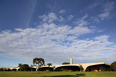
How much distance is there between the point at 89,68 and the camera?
93.9 meters

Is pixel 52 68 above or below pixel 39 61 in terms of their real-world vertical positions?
below

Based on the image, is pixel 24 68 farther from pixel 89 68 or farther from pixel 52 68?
pixel 89 68

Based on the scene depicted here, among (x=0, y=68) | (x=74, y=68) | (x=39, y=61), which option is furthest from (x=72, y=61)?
(x=39, y=61)

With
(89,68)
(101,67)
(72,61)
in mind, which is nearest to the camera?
(101,67)

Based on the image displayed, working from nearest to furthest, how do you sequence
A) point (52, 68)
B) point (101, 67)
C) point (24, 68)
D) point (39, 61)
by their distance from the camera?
point (39, 61) → point (101, 67) → point (24, 68) → point (52, 68)

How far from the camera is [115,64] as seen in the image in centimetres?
6812

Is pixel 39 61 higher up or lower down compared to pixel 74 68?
higher up

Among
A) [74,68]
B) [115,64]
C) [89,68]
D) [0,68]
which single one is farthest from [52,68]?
[115,64]

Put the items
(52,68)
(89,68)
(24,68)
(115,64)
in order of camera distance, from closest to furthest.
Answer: (115,64), (89,68), (24,68), (52,68)

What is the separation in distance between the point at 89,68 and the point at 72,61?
Answer: 1467 inches

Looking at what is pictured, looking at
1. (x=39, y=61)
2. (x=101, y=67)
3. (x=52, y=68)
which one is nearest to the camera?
(x=39, y=61)

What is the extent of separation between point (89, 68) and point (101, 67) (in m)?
12.3

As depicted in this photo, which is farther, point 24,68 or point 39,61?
point 24,68

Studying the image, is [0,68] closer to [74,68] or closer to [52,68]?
[52,68]
